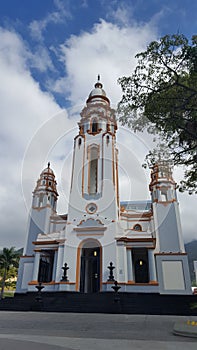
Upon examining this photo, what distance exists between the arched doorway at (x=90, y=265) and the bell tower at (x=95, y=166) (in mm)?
2881

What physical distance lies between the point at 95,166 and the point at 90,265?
33.3 ft

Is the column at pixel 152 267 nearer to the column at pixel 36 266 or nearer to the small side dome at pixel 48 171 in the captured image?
the column at pixel 36 266

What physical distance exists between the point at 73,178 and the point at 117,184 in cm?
453

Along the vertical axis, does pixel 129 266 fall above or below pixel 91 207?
below

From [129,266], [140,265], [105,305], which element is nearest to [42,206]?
[129,266]

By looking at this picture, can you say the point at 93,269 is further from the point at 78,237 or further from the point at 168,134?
the point at 168,134

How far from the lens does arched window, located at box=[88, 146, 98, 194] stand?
2420cm

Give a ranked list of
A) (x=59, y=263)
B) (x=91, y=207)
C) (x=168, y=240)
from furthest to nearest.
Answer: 1. (x=91, y=207)
2. (x=168, y=240)
3. (x=59, y=263)

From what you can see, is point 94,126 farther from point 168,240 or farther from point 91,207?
point 168,240

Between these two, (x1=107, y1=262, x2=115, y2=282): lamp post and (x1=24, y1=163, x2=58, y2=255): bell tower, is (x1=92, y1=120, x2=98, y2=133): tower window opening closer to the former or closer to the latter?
(x1=24, y1=163, x2=58, y2=255): bell tower

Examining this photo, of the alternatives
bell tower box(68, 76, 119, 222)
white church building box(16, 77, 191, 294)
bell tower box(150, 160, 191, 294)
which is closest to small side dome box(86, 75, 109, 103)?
bell tower box(68, 76, 119, 222)

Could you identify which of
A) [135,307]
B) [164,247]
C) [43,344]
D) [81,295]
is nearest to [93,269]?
[81,295]

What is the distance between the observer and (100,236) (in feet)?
65.9

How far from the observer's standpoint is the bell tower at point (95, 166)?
22.0m
